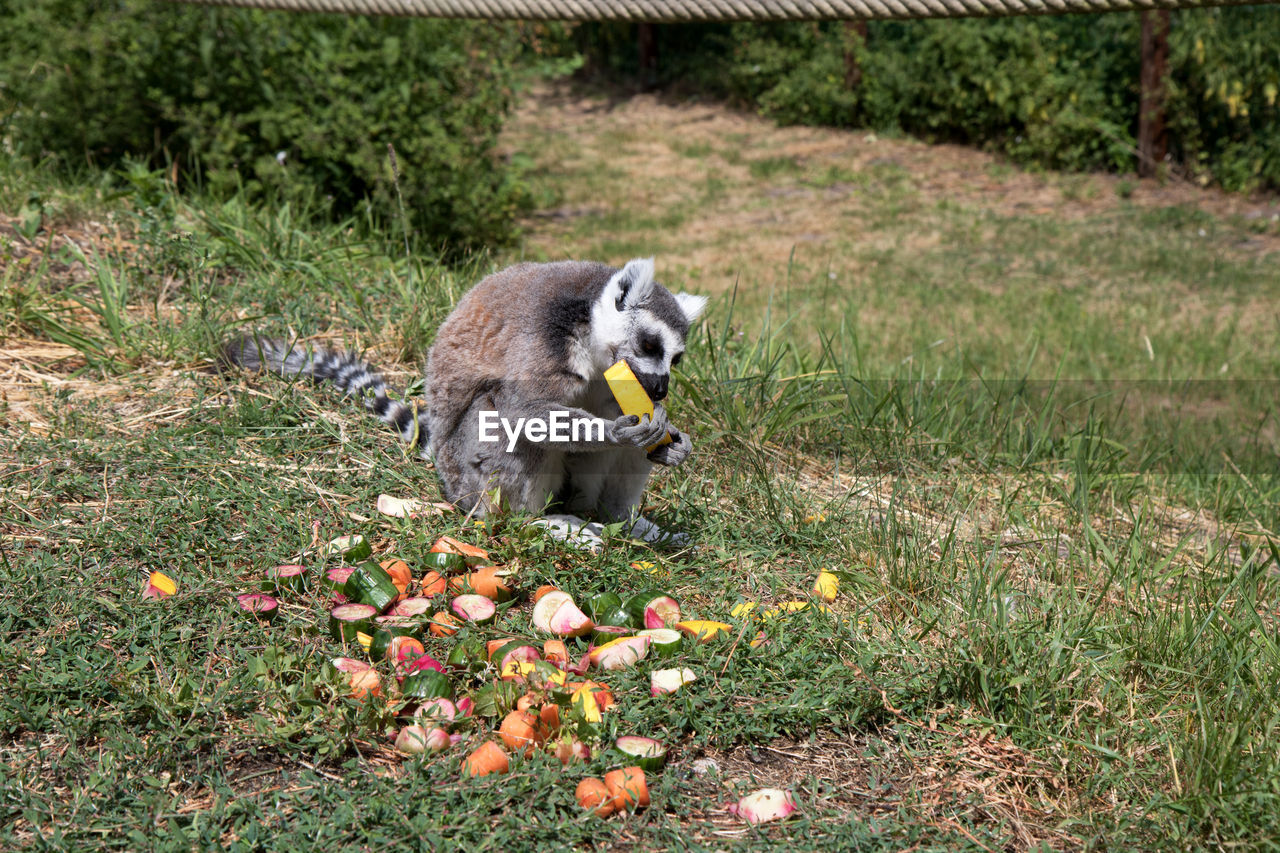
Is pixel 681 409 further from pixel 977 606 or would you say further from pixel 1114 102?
pixel 1114 102

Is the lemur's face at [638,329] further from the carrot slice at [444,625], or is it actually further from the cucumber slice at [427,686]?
the cucumber slice at [427,686]

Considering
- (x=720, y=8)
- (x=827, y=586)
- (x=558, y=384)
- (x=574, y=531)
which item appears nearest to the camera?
(x=827, y=586)

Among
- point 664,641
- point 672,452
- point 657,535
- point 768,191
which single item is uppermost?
point 672,452

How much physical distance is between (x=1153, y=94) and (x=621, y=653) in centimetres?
963

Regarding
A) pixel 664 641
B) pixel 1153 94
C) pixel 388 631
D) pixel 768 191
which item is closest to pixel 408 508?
pixel 388 631

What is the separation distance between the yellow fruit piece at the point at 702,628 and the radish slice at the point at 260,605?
1059 millimetres

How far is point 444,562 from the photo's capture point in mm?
2881

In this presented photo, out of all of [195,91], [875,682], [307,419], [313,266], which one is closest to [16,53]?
[195,91]

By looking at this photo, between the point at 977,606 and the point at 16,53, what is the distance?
6.48 metres

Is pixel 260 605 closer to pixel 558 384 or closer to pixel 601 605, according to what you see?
pixel 601 605

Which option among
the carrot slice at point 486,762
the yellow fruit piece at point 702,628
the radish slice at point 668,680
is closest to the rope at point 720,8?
the yellow fruit piece at point 702,628

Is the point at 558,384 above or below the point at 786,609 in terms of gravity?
above

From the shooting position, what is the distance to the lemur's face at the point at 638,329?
10.1 feet

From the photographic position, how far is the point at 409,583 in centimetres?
287
